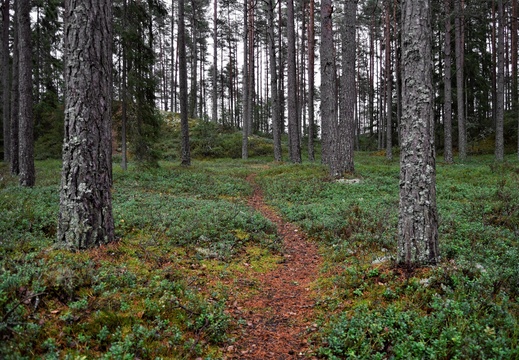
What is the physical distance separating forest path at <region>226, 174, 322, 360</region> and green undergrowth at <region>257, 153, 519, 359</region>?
0.22 m

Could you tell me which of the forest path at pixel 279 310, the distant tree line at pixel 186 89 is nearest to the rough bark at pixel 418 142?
the distant tree line at pixel 186 89

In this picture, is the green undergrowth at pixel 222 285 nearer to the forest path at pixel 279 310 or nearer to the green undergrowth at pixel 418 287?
the green undergrowth at pixel 418 287

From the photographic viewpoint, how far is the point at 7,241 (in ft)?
16.8

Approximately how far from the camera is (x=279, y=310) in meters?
4.98

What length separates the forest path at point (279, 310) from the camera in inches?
158

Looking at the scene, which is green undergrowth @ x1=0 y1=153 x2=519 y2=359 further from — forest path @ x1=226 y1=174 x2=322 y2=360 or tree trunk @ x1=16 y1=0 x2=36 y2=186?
tree trunk @ x1=16 y1=0 x2=36 y2=186

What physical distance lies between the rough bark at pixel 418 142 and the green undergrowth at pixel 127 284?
2.96 m

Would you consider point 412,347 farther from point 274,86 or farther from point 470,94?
point 470,94

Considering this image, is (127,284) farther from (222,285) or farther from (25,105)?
(25,105)

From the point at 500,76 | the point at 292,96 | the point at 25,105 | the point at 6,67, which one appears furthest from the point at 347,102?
the point at 6,67

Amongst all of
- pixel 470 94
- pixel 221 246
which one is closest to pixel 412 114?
pixel 221 246

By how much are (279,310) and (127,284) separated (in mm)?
2235

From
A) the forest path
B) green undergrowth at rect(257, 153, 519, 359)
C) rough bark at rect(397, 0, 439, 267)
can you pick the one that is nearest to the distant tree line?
rough bark at rect(397, 0, 439, 267)

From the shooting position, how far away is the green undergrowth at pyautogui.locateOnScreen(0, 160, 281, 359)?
3314mm
